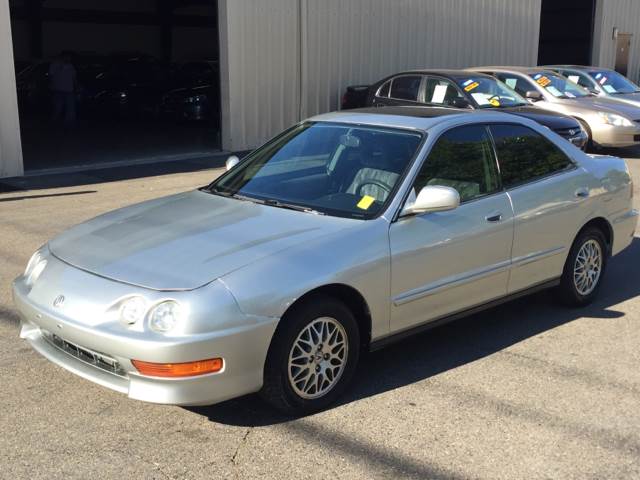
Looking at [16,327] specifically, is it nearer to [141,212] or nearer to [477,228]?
[141,212]

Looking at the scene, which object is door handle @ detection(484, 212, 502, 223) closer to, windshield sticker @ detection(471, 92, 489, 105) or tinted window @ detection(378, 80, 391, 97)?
windshield sticker @ detection(471, 92, 489, 105)

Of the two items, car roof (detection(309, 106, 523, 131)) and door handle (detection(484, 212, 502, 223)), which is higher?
car roof (detection(309, 106, 523, 131))

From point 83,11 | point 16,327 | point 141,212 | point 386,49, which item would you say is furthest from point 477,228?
point 83,11

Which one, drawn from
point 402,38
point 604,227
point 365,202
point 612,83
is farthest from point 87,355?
point 612,83

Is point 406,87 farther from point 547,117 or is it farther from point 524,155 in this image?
point 524,155

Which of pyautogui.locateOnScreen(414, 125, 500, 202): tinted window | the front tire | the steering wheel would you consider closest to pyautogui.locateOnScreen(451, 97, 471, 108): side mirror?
pyautogui.locateOnScreen(414, 125, 500, 202): tinted window

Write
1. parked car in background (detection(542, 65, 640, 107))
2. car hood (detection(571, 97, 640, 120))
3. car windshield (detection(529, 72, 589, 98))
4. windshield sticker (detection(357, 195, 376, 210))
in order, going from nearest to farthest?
1. windshield sticker (detection(357, 195, 376, 210))
2. car hood (detection(571, 97, 640, 120))
3. car windshield (detection(529, 72, 589, 98))
4. parked car in background (detection(542, 65, 640, 107))

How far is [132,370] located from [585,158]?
3.89 meters

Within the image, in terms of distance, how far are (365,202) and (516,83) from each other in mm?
10753

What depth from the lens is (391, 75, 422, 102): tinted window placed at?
13055mm

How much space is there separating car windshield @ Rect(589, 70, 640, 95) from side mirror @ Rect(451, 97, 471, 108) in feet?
16.0

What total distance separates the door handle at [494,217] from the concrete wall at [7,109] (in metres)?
8.66

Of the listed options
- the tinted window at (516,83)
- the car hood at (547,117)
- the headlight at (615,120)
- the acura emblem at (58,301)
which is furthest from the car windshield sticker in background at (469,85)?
the acura emblem at (58,301)

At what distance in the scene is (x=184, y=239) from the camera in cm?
414
